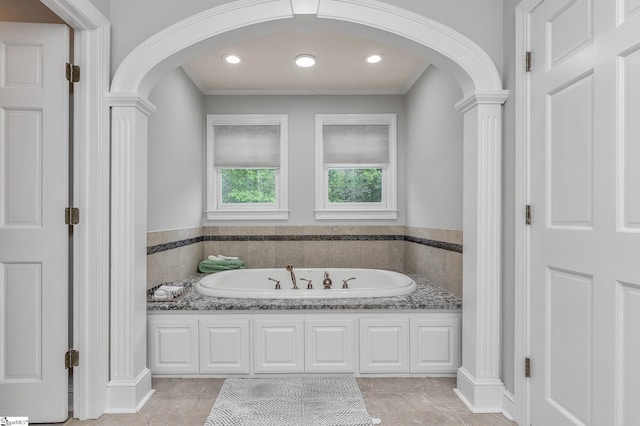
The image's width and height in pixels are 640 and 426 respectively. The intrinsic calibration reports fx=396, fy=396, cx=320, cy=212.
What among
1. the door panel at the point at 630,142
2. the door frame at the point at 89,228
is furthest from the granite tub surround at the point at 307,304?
the door panel at the point at 630,142

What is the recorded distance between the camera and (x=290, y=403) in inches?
91.6

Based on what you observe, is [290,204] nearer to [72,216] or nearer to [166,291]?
[166,291]

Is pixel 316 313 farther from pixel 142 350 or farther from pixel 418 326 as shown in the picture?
pixel 142 350

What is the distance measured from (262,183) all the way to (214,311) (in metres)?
A: 2.00

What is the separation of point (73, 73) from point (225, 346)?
1.87 m

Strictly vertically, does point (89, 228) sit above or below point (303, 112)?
below

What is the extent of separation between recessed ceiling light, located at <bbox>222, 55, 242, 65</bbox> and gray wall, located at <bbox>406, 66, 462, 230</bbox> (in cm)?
170

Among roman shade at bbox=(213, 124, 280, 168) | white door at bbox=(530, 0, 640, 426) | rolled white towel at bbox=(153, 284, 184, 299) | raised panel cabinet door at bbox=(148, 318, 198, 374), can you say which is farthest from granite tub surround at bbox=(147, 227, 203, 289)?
white door at bbox=(530, 0, 640, 426)

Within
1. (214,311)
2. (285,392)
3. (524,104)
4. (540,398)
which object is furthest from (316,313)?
(524,104)

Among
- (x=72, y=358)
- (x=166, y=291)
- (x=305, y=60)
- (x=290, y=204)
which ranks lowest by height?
(x=72, y=358)

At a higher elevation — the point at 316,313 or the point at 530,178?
the point at 530,178

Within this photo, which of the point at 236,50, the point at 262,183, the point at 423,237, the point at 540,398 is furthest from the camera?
the point at 262,183

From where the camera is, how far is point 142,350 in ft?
7.88

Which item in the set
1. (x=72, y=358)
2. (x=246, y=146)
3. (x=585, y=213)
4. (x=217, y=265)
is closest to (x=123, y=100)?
(x=72, y=358)
